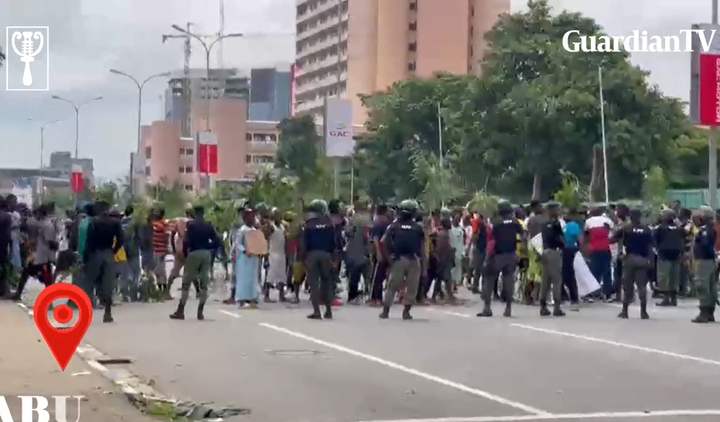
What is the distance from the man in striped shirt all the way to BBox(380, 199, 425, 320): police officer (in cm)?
613

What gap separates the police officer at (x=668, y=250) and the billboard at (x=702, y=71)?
528cm

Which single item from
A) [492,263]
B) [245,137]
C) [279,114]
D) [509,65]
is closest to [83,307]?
[492,263]

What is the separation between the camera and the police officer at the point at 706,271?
67.3 feet

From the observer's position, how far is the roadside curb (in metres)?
11.6

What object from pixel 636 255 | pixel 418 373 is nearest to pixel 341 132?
pixel 636 255

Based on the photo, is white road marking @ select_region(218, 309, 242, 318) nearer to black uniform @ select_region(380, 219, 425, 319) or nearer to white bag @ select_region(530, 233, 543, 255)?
black uniform @ select_region(380, 219, 425, 319)

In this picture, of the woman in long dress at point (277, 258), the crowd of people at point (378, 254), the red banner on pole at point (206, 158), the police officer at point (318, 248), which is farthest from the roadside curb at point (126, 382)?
the red banner on pole at point (206, 158)

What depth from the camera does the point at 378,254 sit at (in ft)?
76.8


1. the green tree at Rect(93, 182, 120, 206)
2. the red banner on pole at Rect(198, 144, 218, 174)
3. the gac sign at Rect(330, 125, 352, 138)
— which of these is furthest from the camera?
the red banner on pole at Rect(198, 144, 218, 174)

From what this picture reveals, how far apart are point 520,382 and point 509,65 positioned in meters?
51.5

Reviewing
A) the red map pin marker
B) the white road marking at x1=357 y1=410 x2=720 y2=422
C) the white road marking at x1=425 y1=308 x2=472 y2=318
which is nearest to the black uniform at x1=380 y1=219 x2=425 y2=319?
the white road marking at x1=425 y1=308 x2=472 y2=318

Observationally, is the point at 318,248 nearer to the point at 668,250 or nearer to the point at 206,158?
the point at 668,250

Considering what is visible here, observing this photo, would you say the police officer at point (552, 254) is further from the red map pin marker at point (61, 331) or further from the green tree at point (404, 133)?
the green tree at point (404, 133)

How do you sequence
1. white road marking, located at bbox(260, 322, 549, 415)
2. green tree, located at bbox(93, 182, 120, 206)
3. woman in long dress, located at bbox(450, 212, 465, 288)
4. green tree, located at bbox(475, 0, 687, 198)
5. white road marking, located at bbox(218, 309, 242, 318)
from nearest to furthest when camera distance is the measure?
white road marking, located at bbox(260, 322, 549, 415)
white road marking, located at bbox(218, 309, 242, 318)
woman in long dress, located at bbox(450, 212, 465, 288)
green tree, located at bbox(93, 182, 120, 206)
green tree, located at bbox(475, 0, 687, 198)
